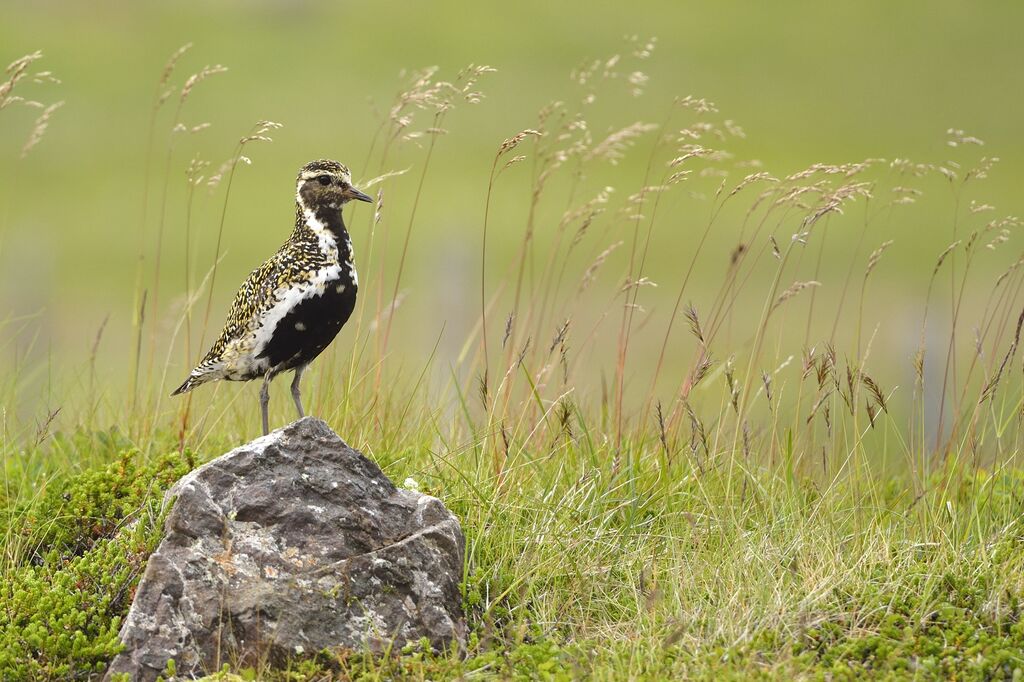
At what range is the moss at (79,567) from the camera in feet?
17.3

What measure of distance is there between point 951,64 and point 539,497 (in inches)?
1820

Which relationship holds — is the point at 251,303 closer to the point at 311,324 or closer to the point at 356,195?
the point at 311,324

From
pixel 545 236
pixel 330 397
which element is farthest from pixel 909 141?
pixel 330 397

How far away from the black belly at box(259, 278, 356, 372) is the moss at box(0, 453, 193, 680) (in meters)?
0.84

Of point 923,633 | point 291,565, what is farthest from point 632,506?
point 291,565

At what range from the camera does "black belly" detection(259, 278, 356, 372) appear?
5.93 m

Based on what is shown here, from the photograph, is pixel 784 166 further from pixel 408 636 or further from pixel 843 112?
pixel 408 636

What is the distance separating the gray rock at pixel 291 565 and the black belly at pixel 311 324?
0.48 m

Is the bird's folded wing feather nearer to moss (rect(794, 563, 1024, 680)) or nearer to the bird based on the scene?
the bird

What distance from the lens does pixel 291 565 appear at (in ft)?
17.6

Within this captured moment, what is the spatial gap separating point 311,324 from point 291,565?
3.85ft

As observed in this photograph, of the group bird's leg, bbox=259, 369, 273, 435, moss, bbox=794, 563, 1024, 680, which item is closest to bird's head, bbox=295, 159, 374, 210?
bird's leg, bbox=259, 369, 273, 435

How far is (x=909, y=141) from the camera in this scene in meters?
42.1

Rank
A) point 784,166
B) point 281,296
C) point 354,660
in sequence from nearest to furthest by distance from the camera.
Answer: point 354,660 → point 281,296 → point 784,166
